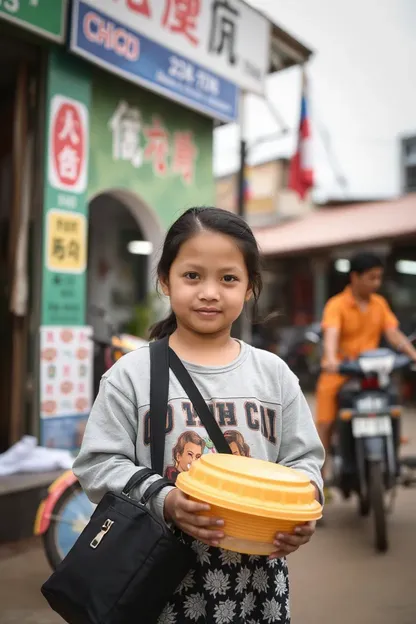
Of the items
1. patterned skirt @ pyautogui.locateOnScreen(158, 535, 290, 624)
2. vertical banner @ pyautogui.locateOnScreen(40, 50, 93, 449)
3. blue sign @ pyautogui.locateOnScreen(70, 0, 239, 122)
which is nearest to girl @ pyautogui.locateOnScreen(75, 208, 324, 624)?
patterned skirt @ pyautogui.locateOnScreen(158, 535, 290, 624)

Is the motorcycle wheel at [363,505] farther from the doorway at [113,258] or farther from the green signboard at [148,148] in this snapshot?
the doorway at [113,258]

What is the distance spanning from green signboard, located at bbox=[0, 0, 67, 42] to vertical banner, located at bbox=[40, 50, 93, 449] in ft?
0.69

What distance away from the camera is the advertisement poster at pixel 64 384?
4.68 metres

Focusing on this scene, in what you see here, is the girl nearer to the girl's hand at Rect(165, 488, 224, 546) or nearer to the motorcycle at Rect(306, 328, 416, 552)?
the girl's hand at Rect(165, 488, 224, 546)

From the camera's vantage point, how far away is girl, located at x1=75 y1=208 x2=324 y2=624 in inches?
56.4

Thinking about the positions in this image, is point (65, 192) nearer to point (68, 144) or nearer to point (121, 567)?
point (68, 144)

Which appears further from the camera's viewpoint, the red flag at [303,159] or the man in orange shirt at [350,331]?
the red flag at [303,159]

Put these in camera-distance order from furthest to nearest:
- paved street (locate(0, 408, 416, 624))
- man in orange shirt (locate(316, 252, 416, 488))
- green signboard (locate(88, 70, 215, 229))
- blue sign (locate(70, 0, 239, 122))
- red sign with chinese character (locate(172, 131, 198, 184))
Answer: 1. red sign with chinese character (locate(172, 131, 198, 184))
2. green signboard (locate(88, 70, 215, 229))
3. blue sign (locate(70, 0, 239, 122))
4. man in orange shirt (locate(316, 252, 416, 488))
5. paved street (locate(0, 408, 416, 624))

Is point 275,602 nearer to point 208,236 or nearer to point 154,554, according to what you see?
point 154,554

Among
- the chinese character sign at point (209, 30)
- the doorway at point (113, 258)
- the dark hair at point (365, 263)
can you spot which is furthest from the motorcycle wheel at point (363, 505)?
the doorway at point (113, 258)

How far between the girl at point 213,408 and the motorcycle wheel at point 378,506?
239cm

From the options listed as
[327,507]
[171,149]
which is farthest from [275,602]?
[171,149]

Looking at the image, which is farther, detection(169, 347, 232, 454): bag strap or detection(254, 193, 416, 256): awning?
detection(254, 193, 416, 256): awning

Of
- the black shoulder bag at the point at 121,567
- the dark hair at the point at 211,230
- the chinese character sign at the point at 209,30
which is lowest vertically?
the black shoulder bag at the point at 121,567
